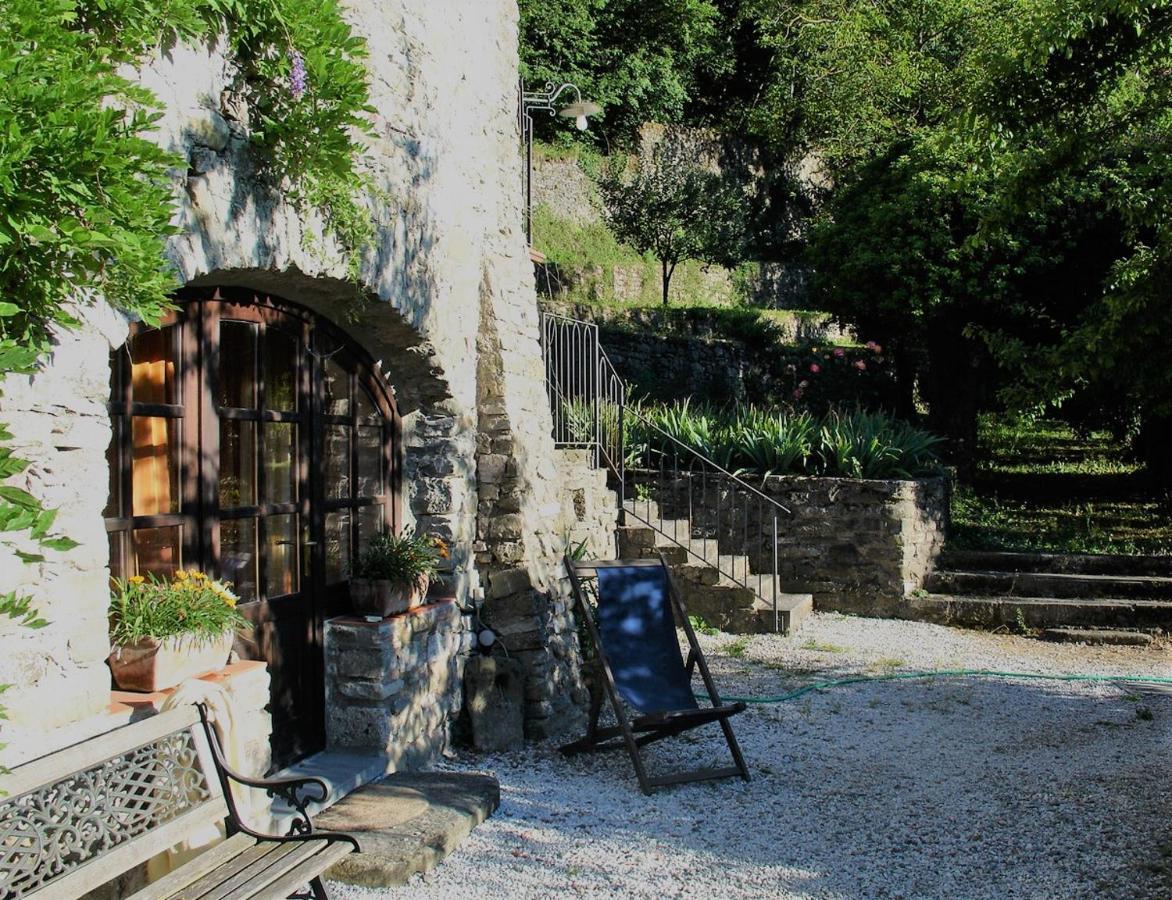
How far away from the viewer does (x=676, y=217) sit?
66.3 ft

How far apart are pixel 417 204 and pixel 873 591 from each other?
20.2 feet

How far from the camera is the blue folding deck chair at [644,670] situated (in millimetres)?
5219

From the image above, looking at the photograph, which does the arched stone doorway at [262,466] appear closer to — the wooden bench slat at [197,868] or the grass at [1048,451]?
the wooden bench slat at [197,868]

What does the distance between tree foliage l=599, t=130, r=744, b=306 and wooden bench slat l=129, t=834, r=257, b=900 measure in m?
16.9

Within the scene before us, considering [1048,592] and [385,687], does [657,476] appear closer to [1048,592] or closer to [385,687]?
[1048,592]

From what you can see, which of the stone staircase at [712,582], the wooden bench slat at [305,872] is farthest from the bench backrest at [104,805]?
the stone staircase at [712,582]

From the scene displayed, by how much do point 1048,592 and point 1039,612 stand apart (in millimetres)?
491

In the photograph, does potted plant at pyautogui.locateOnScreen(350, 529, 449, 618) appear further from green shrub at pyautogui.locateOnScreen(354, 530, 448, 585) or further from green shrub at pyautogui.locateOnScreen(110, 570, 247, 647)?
green shrub at pyautogui.locateOnScreen(110, 570, 247, 647)

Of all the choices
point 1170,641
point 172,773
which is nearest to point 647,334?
point 1170,641

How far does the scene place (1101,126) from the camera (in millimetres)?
6922

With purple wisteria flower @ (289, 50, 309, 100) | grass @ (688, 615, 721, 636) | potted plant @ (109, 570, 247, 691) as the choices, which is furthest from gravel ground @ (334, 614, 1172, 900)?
purple wisteria flower @ (289, 50, 309, 100)

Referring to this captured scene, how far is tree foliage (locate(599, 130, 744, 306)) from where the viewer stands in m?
20.1

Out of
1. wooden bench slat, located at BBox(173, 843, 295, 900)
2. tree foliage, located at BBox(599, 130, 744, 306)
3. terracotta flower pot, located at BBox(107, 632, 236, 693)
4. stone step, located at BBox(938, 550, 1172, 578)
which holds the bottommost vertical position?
wooden bench slat, located at BBox(173, 843, 295, 900)

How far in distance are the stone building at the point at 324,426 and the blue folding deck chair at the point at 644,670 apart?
1.50 feet
